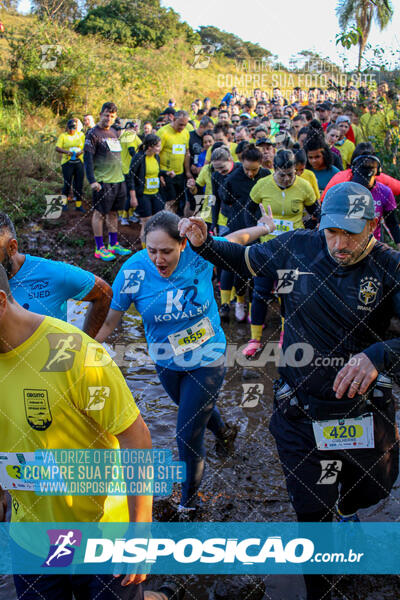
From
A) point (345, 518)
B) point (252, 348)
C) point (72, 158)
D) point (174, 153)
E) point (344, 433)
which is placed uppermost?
point (174, 153)

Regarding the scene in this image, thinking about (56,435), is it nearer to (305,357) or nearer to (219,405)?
(305,357)

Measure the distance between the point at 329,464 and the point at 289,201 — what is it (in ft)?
11.8

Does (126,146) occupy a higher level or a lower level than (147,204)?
higher

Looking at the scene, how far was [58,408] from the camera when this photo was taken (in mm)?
1867

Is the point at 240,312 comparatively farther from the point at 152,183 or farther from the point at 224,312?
the point at 152,183

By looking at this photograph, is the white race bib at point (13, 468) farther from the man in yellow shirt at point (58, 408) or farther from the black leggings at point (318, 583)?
the black leggings at point (318, 583)

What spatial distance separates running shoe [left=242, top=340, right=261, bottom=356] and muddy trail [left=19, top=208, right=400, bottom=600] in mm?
95

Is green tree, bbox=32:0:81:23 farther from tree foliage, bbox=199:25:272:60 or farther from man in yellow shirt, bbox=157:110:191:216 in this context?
tree foliage, bbox=199:25:272:60

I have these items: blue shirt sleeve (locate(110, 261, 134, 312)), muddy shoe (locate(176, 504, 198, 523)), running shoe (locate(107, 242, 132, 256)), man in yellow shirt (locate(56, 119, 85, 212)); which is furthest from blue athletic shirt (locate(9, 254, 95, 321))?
man in yellow shirt (locate(56, 119, 85, 212))

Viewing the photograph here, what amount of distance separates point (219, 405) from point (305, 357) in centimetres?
264

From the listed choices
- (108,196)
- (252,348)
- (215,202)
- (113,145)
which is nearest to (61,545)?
(252,348)

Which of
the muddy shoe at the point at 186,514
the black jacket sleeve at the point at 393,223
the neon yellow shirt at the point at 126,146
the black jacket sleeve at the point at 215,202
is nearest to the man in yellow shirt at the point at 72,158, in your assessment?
the neon yellow shirt at the point at 126,146

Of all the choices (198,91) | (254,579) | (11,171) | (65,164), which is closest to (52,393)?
(254,579)

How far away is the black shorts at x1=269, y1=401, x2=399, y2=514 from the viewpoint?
2666 millimetres
